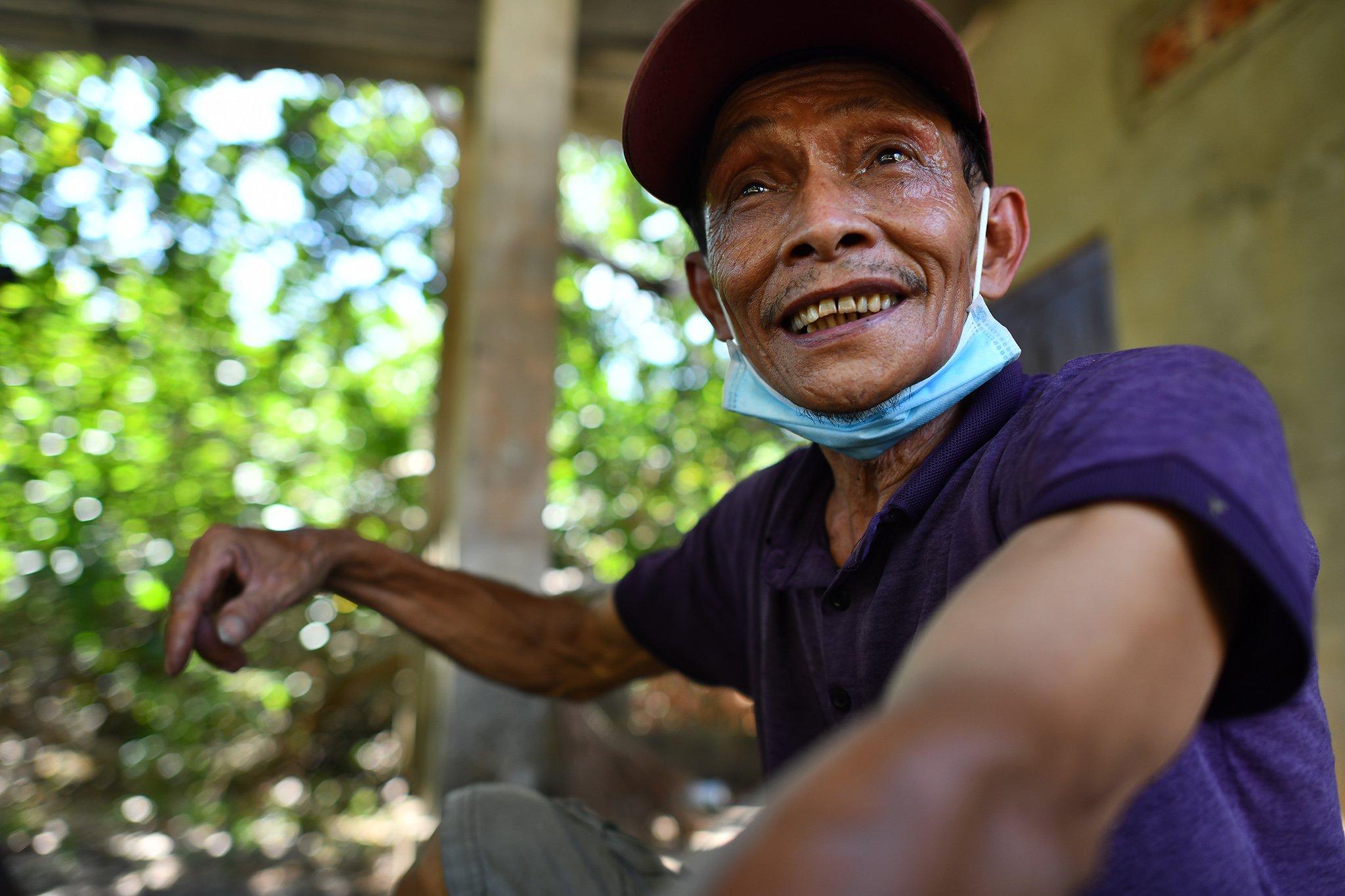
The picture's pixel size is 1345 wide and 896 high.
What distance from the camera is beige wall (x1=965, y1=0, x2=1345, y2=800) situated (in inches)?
109

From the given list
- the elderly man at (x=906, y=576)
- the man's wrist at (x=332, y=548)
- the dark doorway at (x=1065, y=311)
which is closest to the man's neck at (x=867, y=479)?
the elderly man at (x=906, y=576)

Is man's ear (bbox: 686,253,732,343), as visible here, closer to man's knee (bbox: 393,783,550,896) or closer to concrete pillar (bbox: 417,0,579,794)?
man's knee (bbox: 393,783,550,896)

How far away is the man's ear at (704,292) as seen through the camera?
192 cm

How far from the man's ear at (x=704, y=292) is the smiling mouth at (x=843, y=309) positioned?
0.41 metres

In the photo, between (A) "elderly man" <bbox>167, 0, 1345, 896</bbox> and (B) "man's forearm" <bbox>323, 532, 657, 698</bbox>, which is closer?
(A) "elderly man" <bbox>167, 0, 1345, 896</bbox>

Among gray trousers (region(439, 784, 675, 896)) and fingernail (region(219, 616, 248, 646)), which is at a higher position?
fingernail (region(219, 616, 248, 646))

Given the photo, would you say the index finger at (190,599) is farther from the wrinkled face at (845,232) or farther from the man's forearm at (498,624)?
the wrinkled face at (845,232)

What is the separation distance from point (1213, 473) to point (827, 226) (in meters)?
0.79

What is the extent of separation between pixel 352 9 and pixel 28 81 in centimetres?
152

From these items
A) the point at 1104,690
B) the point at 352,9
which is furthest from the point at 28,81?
the point at 1104,690

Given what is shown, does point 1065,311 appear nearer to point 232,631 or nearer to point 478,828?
point 478,828

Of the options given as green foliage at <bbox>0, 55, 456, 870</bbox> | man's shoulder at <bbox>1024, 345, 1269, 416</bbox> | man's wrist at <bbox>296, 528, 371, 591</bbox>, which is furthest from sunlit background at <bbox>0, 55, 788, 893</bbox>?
man's shoulder at <bbox>1024, 345, 1269, 416</bbox>

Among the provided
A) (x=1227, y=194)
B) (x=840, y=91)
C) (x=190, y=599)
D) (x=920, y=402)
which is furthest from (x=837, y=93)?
(x=1227, y=194)

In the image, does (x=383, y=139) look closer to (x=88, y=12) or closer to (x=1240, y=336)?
(x=88, y=12)
